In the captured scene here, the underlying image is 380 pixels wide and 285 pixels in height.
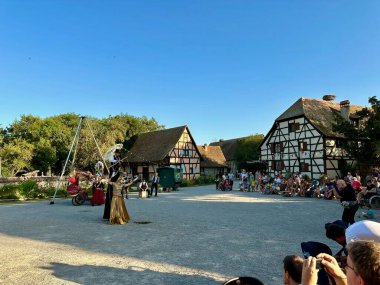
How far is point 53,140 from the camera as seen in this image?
145 feet

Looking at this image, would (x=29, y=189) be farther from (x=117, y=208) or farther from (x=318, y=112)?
(x=318, y=112)

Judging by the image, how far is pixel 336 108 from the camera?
3578cm

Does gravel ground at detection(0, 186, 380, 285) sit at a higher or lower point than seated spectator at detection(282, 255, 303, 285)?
lower

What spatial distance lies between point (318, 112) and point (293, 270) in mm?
33260

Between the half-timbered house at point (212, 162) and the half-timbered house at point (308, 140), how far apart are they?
12.6 m

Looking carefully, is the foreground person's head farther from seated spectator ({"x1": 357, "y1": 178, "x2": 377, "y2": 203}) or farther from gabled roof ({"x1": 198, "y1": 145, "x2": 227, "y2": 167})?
gabled roof ({"x1": 198, "y1": 145, "x2": 227, "y2": 167})

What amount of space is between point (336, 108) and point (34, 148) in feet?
124

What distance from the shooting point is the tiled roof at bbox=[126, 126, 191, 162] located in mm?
41787

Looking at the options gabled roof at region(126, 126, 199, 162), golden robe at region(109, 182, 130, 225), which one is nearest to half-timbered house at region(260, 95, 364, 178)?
gabled roof at region(126, 126, 199, 162)

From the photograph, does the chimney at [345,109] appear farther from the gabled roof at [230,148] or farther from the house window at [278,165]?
the gabled roof at [230,148]

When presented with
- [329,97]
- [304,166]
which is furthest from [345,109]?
[304,166]

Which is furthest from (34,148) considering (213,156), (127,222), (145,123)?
(127,222)

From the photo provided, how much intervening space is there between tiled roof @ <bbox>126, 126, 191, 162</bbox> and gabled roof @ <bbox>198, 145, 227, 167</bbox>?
774cm

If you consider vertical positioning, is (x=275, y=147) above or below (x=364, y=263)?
above
